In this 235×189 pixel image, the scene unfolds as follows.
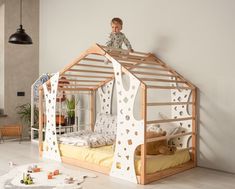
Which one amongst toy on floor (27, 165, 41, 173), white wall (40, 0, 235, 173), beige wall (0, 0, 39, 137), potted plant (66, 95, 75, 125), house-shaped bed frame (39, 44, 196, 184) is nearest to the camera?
house-shaped bed frame (39, 44, 196, 184)

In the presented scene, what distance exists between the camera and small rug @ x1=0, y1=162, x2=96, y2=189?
373 cm

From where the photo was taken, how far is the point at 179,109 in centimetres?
496

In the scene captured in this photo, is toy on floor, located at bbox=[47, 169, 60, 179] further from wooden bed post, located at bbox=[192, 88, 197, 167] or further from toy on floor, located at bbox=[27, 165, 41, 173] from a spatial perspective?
wooden bed post, located at bbox=[192, 88, 197, 167]

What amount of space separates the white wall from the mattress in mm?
486

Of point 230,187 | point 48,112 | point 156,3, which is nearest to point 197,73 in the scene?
point 156,3

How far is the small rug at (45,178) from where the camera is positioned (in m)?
3.73

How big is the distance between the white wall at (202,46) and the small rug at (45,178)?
1828 mm

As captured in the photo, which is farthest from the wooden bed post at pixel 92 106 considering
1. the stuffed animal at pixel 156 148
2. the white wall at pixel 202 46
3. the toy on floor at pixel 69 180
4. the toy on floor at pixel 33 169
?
the toy on floor at pixel 69 180

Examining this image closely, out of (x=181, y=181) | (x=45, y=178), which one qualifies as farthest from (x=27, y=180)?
(x=181, y=181)

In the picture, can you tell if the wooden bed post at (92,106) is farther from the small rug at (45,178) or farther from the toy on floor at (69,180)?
the toy on floor at (69,180)

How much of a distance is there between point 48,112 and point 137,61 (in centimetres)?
175

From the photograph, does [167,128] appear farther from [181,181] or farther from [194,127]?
[181,181]

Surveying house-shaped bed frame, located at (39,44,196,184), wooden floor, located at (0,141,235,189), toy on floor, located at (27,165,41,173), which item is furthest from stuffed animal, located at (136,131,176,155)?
toy on floor, located at (27,165,41,173)

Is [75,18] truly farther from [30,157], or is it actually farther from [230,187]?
[230,187]
